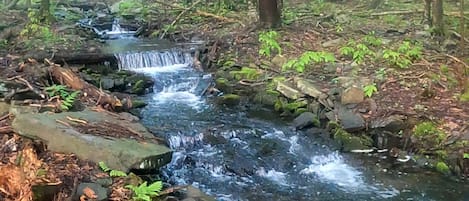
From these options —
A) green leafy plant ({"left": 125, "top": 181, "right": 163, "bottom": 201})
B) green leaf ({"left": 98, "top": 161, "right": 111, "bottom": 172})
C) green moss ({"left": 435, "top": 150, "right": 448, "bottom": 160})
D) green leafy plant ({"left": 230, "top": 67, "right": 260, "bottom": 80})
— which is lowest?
green moss ({"left": 435, "top": 150, "right": 448, "bottom": 160})

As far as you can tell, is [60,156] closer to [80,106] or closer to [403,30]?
[80,106]

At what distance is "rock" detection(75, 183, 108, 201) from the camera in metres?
5.30

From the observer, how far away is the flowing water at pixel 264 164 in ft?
23.7

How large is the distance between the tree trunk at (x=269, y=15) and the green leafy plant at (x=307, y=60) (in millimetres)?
2756

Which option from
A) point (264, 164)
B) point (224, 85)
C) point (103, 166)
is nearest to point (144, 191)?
point (103, 166)

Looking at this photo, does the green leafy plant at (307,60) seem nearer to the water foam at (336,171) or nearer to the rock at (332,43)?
the rock at (332,43)

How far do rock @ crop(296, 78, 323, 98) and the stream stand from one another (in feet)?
2.42

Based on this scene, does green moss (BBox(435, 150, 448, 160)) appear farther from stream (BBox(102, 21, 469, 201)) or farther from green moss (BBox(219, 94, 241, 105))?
green moss (BBox(219, 94, 241, 105))

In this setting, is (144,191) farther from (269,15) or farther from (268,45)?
(269,15)

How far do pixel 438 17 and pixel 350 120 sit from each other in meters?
5.02

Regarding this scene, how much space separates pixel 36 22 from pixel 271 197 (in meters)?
11.3

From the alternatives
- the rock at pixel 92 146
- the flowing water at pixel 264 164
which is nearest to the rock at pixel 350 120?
the flowing water at pixel 264 164

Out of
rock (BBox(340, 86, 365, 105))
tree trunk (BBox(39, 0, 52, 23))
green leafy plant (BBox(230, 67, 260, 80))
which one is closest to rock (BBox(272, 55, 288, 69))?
green leafy plant (BBox(230, 67, 260, 80))

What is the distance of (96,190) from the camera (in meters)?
5.39
